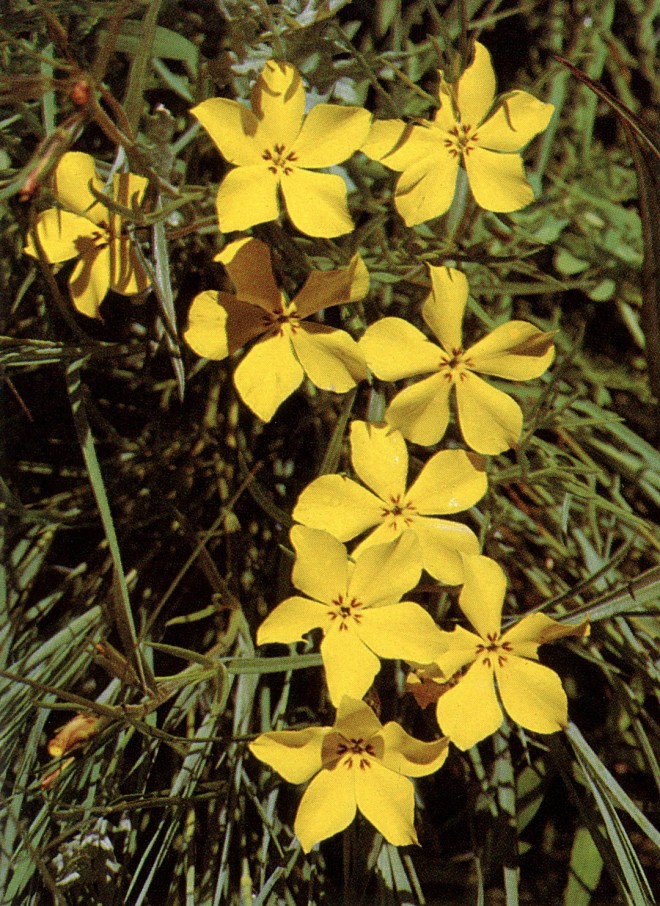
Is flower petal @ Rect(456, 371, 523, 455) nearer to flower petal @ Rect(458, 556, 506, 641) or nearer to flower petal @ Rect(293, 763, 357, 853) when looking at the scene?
flower petal @ Rect(458, 556, 506, 641)

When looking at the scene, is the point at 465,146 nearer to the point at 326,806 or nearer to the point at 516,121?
the point at 516,121

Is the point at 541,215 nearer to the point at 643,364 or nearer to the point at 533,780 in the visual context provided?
the point at 643,364

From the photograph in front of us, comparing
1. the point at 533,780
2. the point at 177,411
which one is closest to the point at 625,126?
the point at 177,411

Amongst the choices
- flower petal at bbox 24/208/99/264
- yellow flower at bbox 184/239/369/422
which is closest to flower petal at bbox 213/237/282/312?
yellow flower at bbox 184/239/369/422

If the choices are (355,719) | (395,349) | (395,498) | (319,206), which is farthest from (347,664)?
(319,206)

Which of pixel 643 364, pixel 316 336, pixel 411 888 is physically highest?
pixel 316 336

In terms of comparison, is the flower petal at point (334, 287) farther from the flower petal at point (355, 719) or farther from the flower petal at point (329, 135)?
the flower petal at point (355, 719)

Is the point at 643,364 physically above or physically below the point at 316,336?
below
